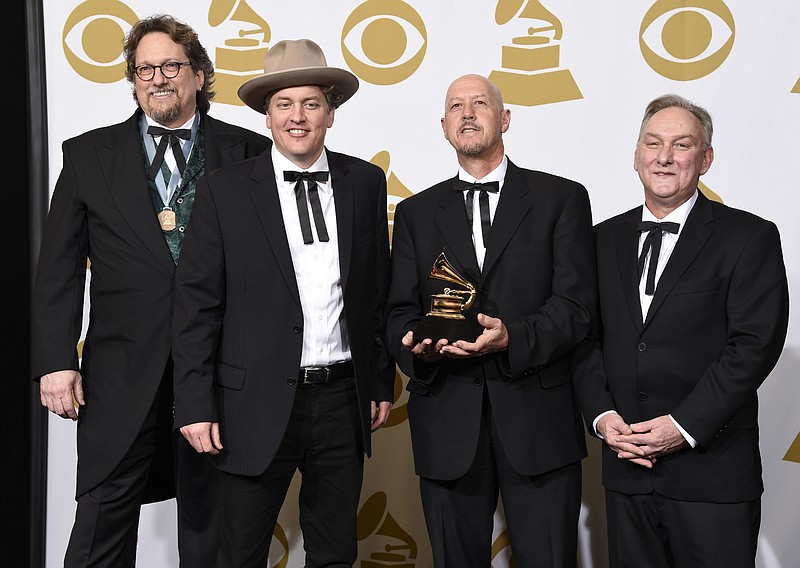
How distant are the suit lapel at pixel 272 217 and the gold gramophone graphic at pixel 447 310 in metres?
0.39

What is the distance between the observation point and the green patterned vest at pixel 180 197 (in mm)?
2758

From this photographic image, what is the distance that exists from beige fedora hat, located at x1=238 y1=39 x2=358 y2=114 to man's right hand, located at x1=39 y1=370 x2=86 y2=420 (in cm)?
105

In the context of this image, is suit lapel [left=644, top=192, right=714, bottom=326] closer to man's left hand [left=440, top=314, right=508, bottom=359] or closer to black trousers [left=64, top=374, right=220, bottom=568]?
man's left hand [left=440, top=314, right=508, bottom=359]

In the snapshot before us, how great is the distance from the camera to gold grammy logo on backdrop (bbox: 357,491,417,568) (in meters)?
3.86

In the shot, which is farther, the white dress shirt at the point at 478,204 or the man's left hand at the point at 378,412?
the man's left hand at the point at 378,412

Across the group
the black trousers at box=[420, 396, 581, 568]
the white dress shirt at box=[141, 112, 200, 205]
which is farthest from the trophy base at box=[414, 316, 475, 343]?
the white dress shirt at box=[141, 112, 200, 205]

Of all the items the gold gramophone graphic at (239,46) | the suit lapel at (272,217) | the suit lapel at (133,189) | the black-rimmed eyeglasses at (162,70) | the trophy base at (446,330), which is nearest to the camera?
the trophy base at (446,330)

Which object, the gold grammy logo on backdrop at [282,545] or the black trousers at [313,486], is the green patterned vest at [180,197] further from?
the gold grammy logo on backdrop at [282,545]

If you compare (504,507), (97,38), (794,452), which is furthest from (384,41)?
(794,452)

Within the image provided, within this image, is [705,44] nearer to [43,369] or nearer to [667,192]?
[667,192]

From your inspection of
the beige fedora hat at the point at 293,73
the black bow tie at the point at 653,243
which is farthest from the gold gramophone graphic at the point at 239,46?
the black bow tie at the point at 653,243

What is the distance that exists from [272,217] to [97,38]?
181cm

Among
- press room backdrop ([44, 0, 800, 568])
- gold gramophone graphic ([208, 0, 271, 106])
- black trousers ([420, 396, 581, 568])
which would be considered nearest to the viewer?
black trousers ([420, 396, 581, 568])

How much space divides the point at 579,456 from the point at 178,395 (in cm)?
121
